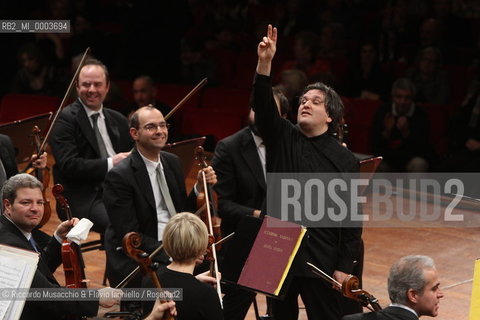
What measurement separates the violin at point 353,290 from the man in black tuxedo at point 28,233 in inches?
35.4

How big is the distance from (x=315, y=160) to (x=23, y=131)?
6.35 ft

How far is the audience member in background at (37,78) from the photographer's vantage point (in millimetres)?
8102

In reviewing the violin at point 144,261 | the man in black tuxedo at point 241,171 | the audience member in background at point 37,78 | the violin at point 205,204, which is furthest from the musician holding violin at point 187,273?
the audience member in background at point 37,78

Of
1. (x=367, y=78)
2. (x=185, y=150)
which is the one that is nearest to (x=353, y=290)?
(x=185, y=150)

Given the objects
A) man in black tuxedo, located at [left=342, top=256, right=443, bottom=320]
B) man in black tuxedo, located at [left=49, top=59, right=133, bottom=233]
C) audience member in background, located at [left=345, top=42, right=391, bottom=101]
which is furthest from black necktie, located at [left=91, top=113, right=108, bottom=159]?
audience member in background, located at [left=345, top=42, right=391, bottom=101]

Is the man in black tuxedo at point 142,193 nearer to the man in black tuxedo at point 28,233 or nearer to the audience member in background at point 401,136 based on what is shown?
the man in black tuxedo at point 28,233

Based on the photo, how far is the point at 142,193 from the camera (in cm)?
458

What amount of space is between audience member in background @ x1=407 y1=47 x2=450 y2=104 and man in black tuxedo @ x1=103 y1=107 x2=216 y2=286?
3.68m

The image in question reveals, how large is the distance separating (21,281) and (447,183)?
464 cm

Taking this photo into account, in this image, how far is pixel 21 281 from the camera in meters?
3.21

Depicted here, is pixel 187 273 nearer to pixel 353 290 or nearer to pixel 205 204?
pixel 353 290

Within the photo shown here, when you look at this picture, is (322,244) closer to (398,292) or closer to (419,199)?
(398,292)

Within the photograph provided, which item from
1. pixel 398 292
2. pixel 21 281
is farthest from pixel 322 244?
pixel 21 281

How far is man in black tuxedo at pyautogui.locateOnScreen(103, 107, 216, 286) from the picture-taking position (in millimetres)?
4512
